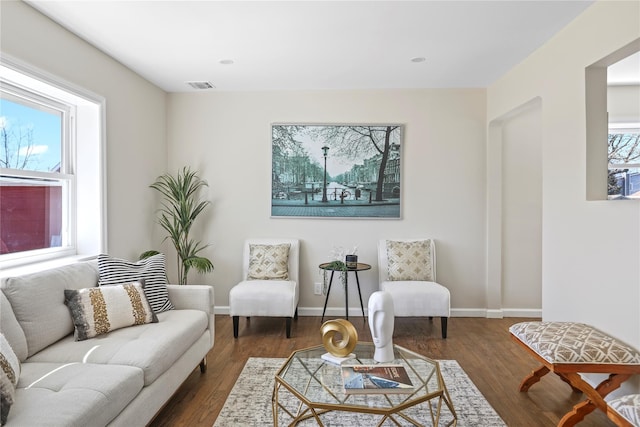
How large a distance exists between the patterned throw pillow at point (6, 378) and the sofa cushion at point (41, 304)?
0.39 meters

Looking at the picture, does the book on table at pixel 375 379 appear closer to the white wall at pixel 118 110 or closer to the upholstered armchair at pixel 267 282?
the upholstered armchair at pixel 267 282

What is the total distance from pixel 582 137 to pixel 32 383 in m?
3.44

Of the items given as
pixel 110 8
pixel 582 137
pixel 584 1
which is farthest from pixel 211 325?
pixel 584 1

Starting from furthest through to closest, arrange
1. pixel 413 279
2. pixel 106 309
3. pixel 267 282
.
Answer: pixel 413 279 → pixel 267 282 → pixel 106 309

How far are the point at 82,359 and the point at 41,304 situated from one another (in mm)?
414

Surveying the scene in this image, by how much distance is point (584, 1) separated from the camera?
8.32 ft

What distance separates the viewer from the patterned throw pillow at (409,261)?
418 centimetres

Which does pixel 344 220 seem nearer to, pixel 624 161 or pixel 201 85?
pixel 201 85

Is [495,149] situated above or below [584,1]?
below

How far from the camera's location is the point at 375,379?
6.44 ft

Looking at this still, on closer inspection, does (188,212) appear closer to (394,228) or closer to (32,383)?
(394,228)

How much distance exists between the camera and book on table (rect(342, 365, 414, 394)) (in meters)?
1.88

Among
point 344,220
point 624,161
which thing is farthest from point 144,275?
point 624,161

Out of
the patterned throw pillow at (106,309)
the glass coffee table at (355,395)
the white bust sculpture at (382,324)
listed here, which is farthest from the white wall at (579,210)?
the patterned throw pillow at (106,309)
